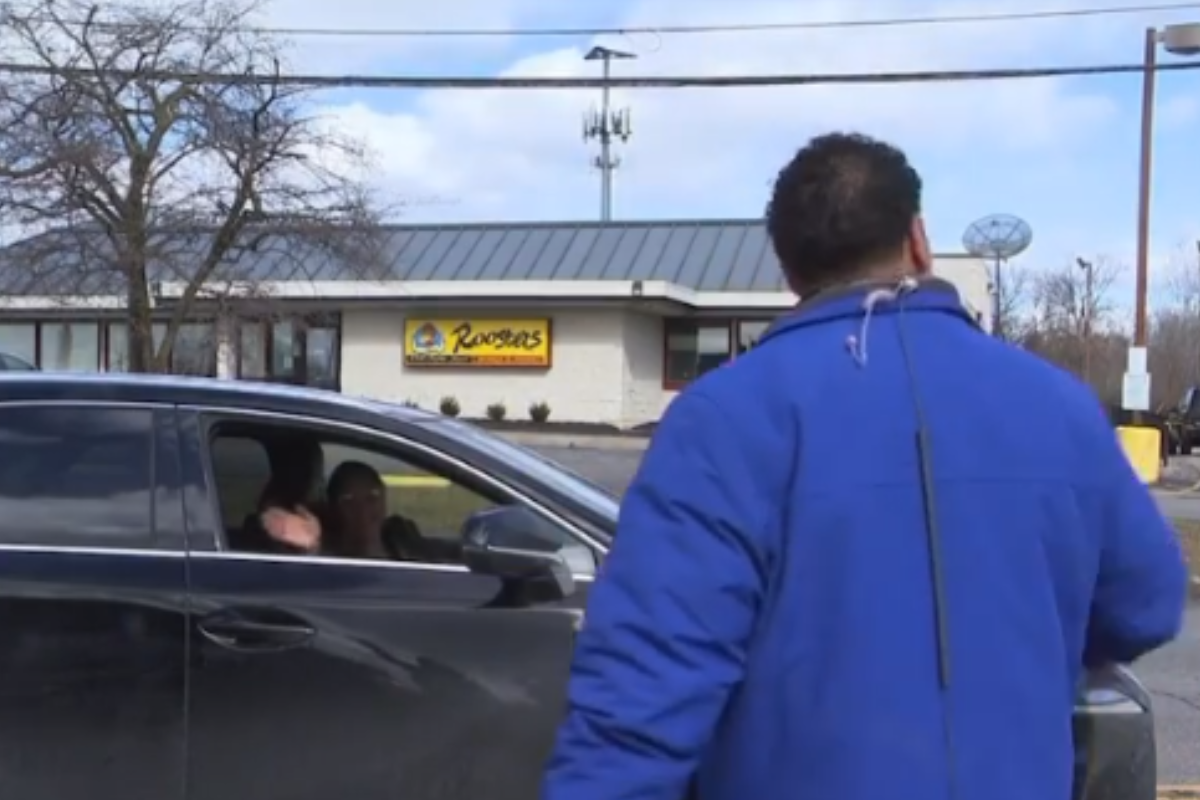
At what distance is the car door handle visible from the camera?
397 cm

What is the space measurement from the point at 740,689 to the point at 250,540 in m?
2.40

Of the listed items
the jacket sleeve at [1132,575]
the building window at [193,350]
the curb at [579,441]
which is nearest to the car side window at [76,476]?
the jacket sleeve at [1132,575]

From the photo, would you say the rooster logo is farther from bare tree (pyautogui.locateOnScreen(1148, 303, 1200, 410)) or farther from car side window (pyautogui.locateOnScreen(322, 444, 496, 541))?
bare tree (pyautogui.locateOnScreen(1148, 303, 1200, 410))

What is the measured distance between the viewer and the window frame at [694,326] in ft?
123

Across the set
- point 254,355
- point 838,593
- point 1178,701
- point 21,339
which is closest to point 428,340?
point 254,355

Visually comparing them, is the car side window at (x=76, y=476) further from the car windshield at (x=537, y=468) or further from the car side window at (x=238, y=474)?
the car windshield at (x=537, y=468)

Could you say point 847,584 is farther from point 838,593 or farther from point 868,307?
point 868,307

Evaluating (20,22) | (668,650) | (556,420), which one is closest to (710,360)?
(556,420)

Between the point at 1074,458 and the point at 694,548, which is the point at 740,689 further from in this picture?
the point at 1074,458

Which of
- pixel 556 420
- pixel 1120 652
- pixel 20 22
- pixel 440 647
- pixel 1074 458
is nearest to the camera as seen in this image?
pixel 1074 458

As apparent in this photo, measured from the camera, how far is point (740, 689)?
6.97 ft

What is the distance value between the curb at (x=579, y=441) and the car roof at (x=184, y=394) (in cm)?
2516

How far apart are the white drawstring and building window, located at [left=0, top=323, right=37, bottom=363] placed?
41.5 metres

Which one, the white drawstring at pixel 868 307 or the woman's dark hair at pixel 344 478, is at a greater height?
the white drawstring at pixel 868 307
